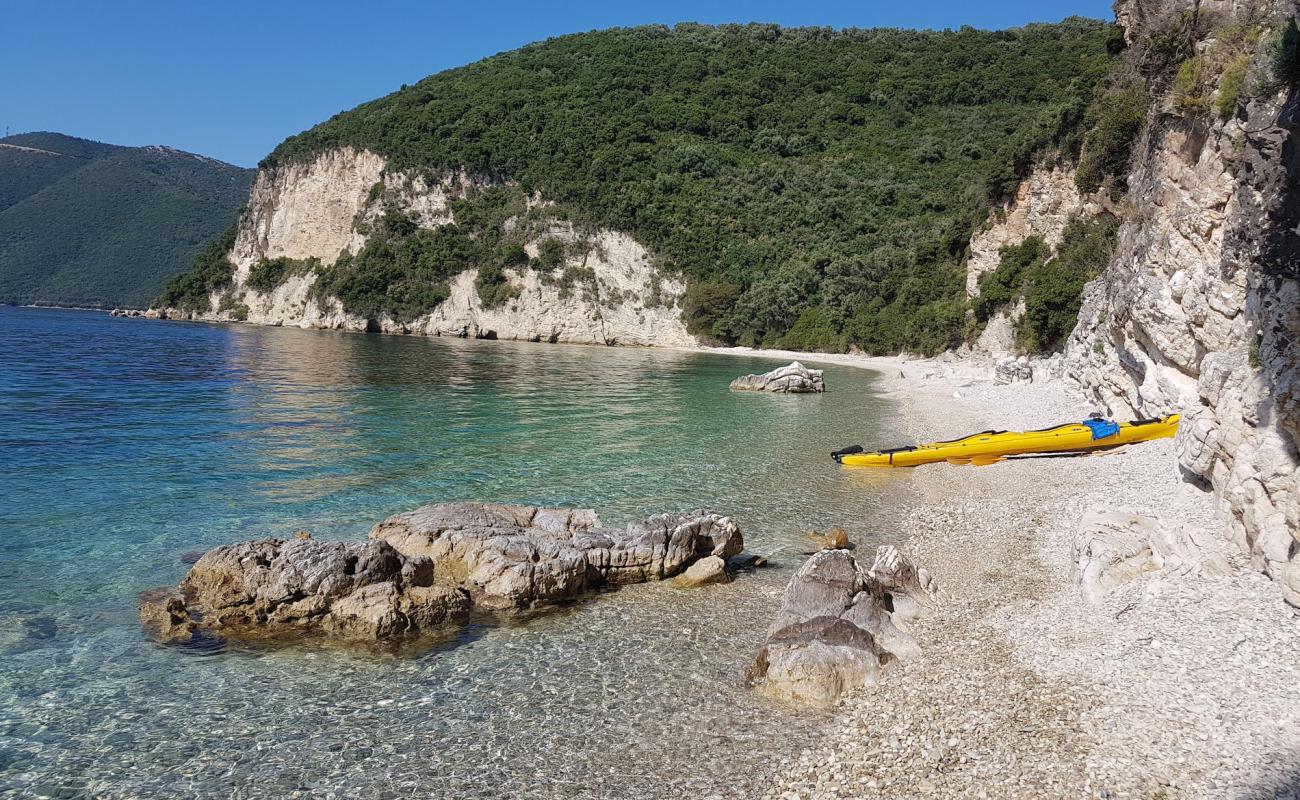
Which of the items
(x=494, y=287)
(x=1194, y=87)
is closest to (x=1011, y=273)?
(x=1194, y=87)

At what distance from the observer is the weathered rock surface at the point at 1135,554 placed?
26.2 feet

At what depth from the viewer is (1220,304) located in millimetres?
12203

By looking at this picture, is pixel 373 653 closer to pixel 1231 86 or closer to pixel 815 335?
pixel 1231 86

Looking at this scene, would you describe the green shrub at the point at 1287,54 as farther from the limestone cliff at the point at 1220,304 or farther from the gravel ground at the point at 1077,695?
the gravel ground at the point at 1077,695

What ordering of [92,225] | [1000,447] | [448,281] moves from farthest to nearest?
1. [92,225]
2. [448,281]
3. [1000,447]

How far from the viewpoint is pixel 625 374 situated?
136 feet

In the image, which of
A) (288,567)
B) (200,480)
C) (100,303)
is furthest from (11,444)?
(100,303)

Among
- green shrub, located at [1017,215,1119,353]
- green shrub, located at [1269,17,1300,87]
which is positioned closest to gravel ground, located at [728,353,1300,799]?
green shrub, located at [1269,17,1300,87]

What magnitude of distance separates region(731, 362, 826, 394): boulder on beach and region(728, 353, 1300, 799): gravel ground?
23369mm

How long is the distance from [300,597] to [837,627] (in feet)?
18.8

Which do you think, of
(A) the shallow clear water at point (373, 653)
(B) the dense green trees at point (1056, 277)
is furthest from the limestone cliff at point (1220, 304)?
(B) the dense green trees at point (1056, 277)

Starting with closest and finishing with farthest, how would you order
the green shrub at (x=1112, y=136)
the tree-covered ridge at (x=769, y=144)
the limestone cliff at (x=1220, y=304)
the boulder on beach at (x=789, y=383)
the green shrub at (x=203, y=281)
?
the limestone cliff at (x=1220, y=304)
the green shrub at (x=1112, y=136)
the boulder on beach at (x=789, y=383)
the tree-covered ridge at (x=769, y=144)
the green shrub at (x=203, y=281)

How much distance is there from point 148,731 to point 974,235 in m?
50.9

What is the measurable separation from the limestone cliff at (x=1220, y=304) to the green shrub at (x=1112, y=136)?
5738 mm
